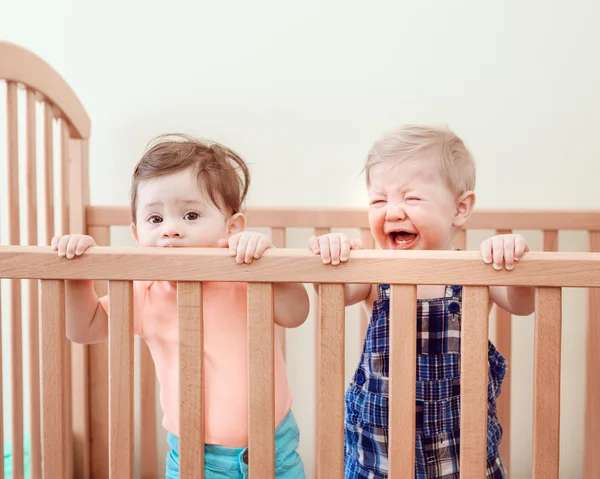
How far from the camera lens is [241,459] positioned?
3.31 feet

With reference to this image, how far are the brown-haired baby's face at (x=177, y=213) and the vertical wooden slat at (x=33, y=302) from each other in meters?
0.33

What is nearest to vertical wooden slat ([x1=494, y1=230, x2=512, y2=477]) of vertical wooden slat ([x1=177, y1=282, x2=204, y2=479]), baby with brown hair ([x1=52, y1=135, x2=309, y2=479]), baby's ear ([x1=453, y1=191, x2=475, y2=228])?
baby's ear ([x1=453, y1=191, x2=475, y2=228])

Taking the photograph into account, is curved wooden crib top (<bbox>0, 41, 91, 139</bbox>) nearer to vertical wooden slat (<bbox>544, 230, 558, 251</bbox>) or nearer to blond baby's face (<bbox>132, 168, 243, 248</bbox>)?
blond baby's face (<bbox>132, 168, 243, 248</bbox>)

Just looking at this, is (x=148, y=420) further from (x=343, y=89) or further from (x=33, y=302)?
(x=343, y=89)

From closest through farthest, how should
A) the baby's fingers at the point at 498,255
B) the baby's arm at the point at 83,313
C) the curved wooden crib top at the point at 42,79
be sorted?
the baby's fingers at the point at 498,255 → the baby's arm at the point at 83,313 → the curved wooden crib top at the point at 42,79

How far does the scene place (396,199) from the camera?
1.12 m

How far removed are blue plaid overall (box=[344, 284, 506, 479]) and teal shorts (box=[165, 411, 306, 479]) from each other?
111 millimetres

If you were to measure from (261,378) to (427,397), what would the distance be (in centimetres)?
32

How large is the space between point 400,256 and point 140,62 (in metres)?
1.05

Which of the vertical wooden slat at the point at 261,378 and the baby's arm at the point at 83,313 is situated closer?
the vertical wooden slat at the point at 261,378

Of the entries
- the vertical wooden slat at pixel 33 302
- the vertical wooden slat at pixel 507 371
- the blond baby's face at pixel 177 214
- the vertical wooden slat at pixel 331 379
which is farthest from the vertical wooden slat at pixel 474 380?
the vertical wooden slat at pixel 33 302

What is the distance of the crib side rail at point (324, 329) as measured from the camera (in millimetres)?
824

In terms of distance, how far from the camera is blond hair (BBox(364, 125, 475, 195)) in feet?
3.72

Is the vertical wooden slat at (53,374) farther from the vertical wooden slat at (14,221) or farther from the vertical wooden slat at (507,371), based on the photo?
the vertical wooden slat at (507,371)
